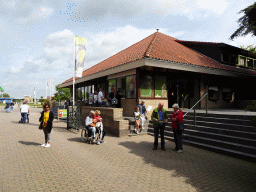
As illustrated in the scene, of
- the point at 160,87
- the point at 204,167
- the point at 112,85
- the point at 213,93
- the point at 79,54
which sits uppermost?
the point at 79,54

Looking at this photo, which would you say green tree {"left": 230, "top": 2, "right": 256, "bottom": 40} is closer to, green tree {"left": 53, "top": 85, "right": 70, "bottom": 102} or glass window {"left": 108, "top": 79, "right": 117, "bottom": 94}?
glass window {"left": 108, "top": 79, "right": 117, "bottom": 94}

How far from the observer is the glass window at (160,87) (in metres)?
13.0

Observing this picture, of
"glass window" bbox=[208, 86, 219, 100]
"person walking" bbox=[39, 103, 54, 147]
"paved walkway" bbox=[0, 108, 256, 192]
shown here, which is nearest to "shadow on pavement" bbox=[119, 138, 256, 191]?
"paved walkway" bbox=[0, 108, 256, 192]

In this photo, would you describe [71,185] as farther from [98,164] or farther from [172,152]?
[172,152]

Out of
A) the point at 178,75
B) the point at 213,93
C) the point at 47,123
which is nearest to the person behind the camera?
the point at 47,123

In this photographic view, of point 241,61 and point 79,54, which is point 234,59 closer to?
point 241,61

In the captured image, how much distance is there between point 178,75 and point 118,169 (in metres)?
10.3

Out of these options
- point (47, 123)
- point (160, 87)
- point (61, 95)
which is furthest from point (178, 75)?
point (61, 95)

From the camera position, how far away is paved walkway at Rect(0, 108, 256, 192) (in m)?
4.29

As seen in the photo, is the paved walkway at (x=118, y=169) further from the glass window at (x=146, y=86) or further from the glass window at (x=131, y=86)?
the glass window at (x=131, y=86)

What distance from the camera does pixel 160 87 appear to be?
13156mm

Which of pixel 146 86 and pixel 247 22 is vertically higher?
pixel 247 22

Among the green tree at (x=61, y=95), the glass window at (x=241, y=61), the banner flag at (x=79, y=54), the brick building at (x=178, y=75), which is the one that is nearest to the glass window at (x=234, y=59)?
the brick building at (x=178, y=75)

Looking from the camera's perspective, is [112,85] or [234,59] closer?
[112,85]
